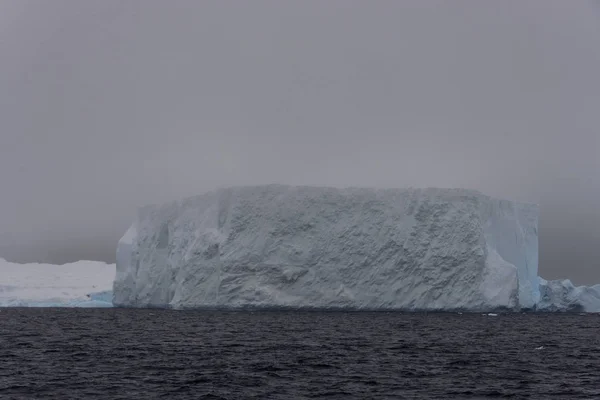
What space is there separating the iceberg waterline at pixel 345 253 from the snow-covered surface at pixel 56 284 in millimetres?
14212

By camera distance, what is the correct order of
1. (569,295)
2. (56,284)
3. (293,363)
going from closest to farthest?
(293,363)
(569,295)
(56,284)

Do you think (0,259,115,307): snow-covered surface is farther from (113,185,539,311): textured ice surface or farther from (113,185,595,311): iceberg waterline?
(113,185,539,311): textured ice surface

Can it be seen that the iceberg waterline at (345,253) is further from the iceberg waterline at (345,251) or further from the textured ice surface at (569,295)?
the textured ice surface at (569,295)

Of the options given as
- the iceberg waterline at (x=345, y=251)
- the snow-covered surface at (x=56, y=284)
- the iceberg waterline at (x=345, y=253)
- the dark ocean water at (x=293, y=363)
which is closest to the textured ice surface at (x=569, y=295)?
the iceberg waterline at (x=345, y=251)

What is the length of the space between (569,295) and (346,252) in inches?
509

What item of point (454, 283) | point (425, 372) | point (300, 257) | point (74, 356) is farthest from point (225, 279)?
point (425, 372)

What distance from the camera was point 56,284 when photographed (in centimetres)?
6962

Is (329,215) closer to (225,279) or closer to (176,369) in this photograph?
(225,279)

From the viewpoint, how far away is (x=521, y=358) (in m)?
17.6

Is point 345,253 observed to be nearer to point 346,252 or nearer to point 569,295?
point 346,252

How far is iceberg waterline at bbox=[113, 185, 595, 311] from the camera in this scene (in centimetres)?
3488

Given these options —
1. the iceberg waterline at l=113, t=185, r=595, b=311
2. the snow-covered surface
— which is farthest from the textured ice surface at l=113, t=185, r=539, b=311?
the snow-covered surface

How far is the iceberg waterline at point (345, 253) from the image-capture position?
114 ft

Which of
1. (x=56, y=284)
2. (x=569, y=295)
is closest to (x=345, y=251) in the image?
(x=569, y=295)
